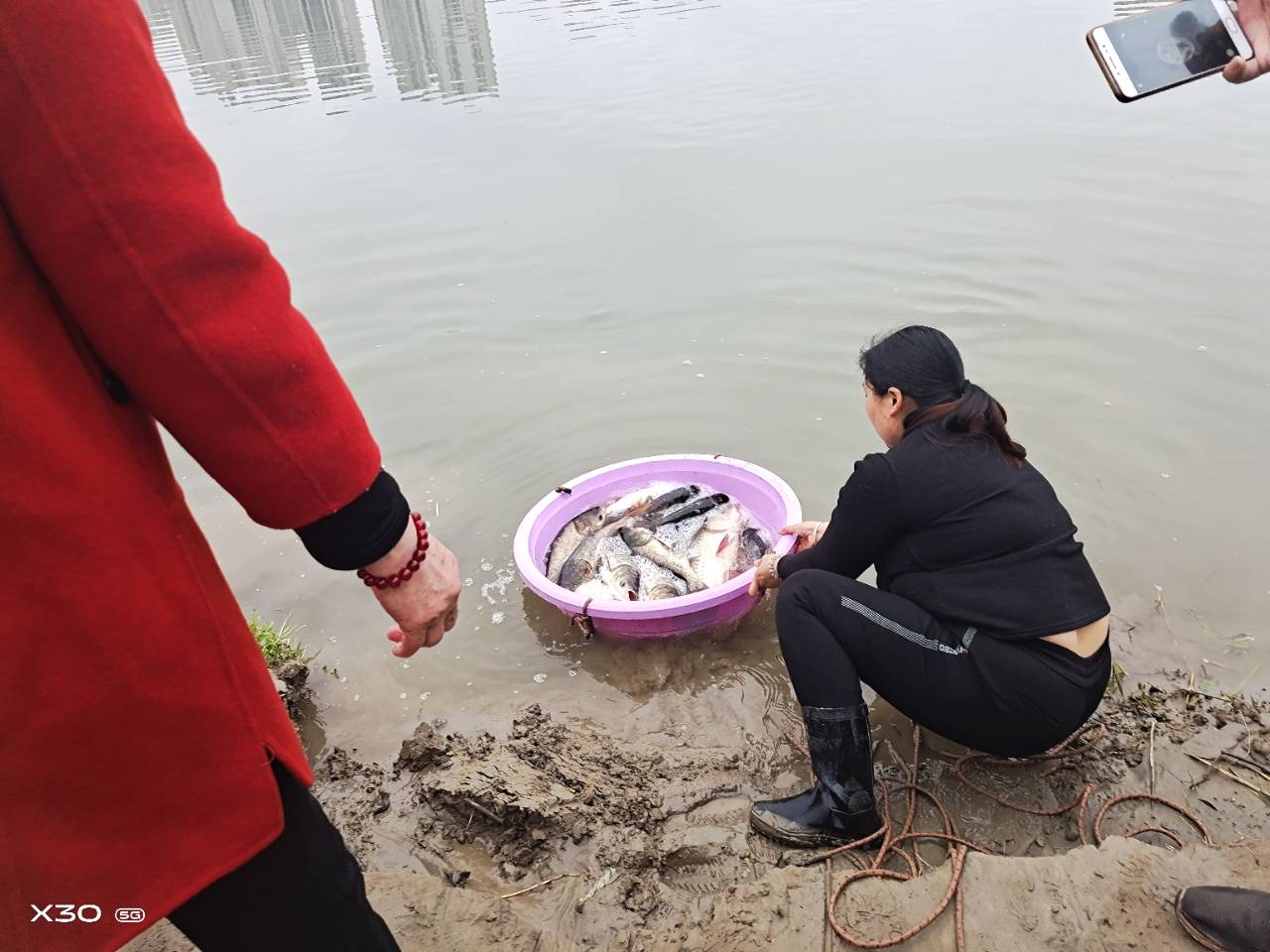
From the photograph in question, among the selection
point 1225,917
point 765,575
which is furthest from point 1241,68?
point 1225,917

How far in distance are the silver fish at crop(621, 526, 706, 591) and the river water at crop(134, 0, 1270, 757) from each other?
316mm

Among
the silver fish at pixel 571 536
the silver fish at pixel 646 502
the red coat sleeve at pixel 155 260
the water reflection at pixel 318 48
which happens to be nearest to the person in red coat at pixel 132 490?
the red coat sleeve at pixel 155 260

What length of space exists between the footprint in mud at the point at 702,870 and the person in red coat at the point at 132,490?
164 centimetres

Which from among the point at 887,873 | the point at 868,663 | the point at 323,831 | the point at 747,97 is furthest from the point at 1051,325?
the point at 747,97

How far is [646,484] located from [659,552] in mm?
602

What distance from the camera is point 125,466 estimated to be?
1250 mm

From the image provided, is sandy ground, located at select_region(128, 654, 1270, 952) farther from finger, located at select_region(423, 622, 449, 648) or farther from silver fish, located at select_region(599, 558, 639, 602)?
finger, located at select_region(423, 622, 449, 648)

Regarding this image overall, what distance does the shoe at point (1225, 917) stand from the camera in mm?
2115

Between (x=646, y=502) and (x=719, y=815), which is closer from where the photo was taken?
(x=719, y=815)

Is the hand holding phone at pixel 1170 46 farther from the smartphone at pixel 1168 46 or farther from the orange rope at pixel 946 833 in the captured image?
the orange rope at pixel 946 833

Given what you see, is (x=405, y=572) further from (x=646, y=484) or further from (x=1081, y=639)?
(x=646, y=484)

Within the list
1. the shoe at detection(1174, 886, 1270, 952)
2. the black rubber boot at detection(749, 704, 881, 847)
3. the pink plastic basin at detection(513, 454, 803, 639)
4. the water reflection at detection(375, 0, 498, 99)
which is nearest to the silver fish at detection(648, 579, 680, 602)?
the pink plastic basin at detection(513, 454, 803, 639)

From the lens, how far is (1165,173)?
7949 mm

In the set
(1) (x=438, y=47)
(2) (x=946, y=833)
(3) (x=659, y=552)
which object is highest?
(1) (x=438, y=47)
